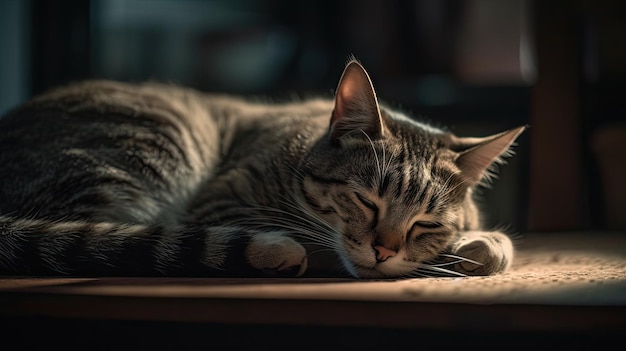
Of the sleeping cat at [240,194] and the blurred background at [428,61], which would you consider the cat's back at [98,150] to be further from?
the blurred background at [428,61]

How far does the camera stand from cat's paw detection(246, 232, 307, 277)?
125cm

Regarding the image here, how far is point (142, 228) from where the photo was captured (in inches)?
52.4

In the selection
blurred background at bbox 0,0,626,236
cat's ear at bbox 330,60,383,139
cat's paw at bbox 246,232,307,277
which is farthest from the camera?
blurred background at bbox 0,0,626,236

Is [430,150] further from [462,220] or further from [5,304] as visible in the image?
[5,304]

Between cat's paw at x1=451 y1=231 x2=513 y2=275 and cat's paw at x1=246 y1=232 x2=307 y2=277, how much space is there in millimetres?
361

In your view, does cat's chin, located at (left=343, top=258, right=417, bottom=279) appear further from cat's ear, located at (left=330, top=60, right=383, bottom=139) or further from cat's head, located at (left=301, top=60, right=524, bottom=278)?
cat's ear, located at (left=330, top=60, right=383, bottom=139)

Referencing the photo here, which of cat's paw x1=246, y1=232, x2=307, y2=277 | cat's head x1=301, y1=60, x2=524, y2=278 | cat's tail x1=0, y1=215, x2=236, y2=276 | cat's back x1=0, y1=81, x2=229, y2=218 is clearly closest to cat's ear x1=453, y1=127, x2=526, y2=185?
cat's head x1=301, y1=60, x2=524, y2=278

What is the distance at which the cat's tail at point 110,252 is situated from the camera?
4.14 feet

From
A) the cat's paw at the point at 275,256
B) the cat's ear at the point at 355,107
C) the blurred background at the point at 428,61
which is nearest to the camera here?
the cat's paw at the point at 275,256

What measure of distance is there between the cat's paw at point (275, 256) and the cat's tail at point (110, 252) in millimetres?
65

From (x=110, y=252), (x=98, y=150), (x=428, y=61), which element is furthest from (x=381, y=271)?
(x=428, y=61)

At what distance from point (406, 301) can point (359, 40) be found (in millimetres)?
2111

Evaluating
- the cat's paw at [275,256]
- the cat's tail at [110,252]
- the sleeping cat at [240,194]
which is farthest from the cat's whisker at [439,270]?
the cat's tail at [110,252]

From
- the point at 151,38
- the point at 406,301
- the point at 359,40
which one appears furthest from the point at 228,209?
the point at 151,38
